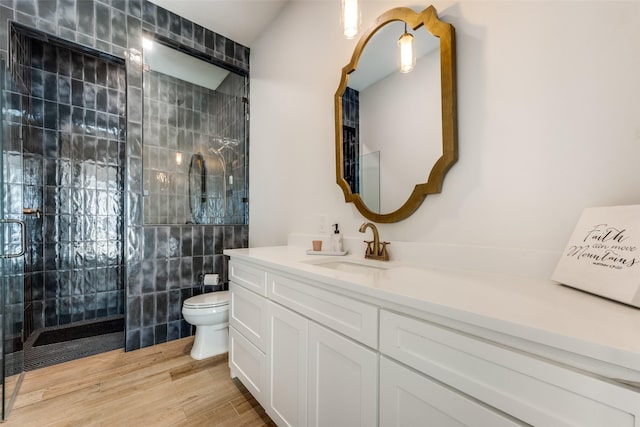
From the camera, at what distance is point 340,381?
0.96 m

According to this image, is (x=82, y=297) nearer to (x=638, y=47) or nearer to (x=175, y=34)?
(x=175, y=34)

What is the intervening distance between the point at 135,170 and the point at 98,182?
0.91 metres

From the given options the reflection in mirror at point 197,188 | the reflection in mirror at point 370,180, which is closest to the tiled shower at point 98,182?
the reflection in mirror at point 197,188

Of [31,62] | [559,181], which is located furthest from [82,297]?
[559,181]

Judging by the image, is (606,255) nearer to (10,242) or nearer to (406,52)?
(406,52)

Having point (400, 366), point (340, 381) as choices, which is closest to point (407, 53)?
point (400, 366)

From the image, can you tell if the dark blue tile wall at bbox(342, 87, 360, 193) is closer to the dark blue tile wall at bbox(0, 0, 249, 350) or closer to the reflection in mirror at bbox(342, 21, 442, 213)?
the reflection in mirror at bbox(342, 21, 442, 213)

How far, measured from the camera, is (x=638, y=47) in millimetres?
805

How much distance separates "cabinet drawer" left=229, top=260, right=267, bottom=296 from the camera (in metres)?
1.43

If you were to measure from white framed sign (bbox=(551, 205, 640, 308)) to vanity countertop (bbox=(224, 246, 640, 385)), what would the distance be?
1.2 inches

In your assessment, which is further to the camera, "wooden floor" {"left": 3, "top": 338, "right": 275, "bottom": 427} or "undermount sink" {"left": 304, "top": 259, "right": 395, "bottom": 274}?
"wooden floor" {"left": 3, "top": 338, "right": 275, "bottom": 427}

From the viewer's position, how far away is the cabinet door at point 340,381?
2.81 ft

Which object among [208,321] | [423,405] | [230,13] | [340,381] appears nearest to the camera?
[423,405]

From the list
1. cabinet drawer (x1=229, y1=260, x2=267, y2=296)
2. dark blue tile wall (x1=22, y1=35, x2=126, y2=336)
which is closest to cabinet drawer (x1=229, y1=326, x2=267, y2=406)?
cabinet drawer (x1=229, y1=260, x2=267, y2=296)
